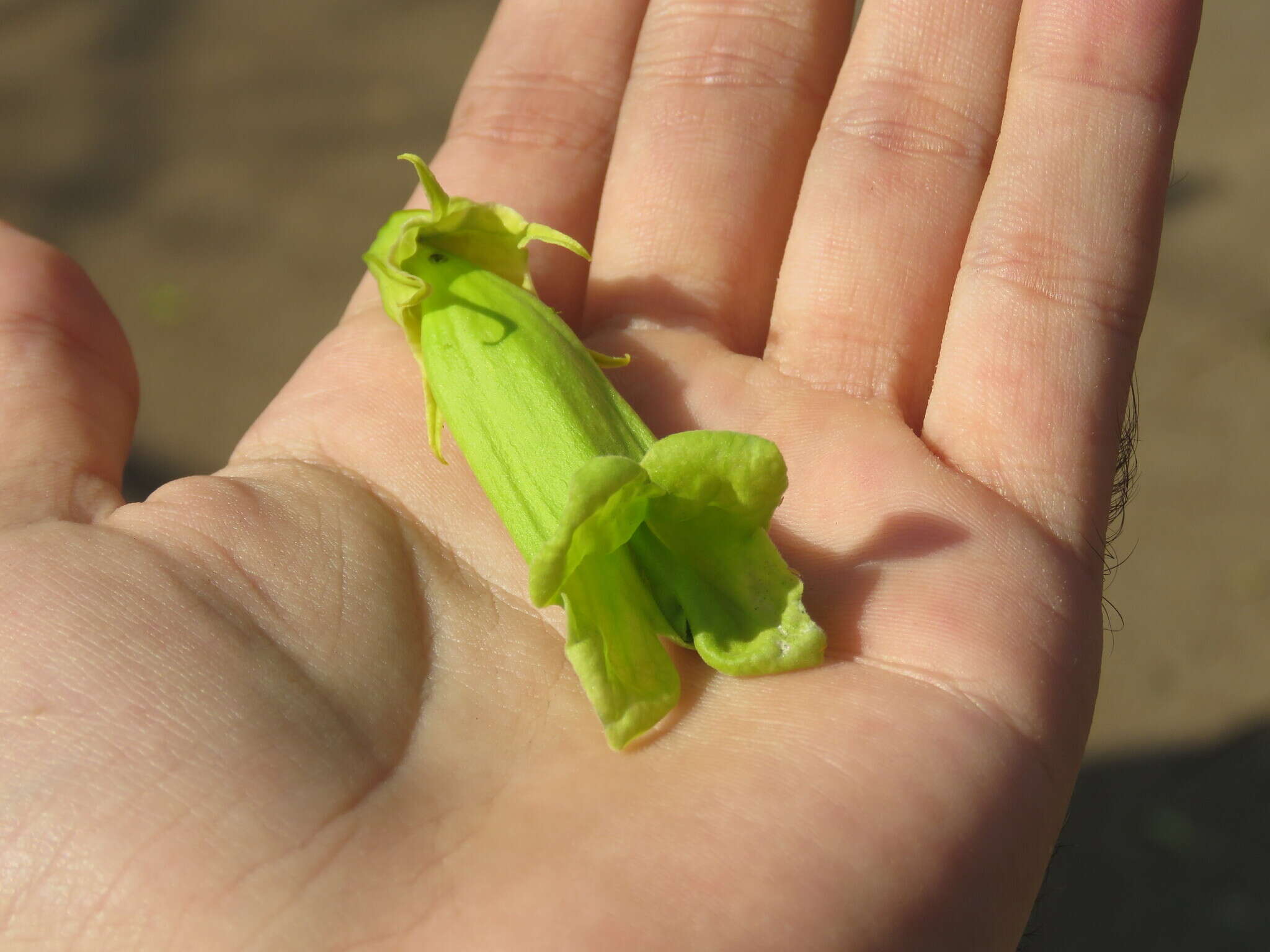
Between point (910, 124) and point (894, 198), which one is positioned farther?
point (910, 124)

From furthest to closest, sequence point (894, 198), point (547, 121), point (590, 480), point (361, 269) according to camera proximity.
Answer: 1. point (361, 269)
2. point (547, 121)
3. point (894, 198)
4. point (590, 480)

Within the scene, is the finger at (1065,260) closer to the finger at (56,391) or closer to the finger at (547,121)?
the finger at (547,121)

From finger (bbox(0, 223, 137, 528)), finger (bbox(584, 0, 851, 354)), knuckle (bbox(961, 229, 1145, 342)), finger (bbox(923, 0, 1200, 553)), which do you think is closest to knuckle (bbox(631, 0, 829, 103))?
finger (bbox(584, 0, 851, 354))

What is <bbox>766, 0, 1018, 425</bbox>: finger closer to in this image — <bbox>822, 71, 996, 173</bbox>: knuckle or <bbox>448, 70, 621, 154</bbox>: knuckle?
<bbox>822, 71, 996, 173</bbox>: knuckle

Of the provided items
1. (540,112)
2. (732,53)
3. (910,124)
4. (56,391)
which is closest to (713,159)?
(732,53)

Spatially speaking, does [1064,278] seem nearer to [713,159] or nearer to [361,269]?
[713,159]

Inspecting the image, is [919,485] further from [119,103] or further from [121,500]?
[119,103]

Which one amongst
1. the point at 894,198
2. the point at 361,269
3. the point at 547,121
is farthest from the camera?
the point at 361,269
